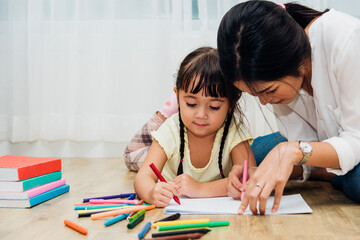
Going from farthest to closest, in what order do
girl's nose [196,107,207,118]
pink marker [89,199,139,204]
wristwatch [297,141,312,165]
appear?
1. girl's nose [196,107,207,118]
2. pink marker [89,199,139,204]
3. wristwatch [297,141,312,165]

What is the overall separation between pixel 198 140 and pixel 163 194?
35 centimetres

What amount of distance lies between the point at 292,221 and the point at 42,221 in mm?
582

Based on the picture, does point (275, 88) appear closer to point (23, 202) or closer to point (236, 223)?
point (236, 223)

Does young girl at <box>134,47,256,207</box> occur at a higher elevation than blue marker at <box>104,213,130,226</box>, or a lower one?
higher

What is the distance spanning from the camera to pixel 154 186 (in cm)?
108

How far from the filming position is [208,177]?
1.32 metres

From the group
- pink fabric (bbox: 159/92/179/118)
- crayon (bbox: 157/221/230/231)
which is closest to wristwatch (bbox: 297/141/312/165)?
crayon (bbox: 157/221/230/231)

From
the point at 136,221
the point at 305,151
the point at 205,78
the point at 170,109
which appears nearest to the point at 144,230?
the point at 136,221

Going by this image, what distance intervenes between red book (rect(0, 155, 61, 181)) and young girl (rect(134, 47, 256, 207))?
270 mm

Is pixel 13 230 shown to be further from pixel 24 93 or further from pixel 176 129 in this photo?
pixel 24 93

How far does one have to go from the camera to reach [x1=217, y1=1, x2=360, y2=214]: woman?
893 mm

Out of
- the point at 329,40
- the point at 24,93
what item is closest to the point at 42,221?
the point at 329,40

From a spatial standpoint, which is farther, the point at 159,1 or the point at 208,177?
the point at 159,1

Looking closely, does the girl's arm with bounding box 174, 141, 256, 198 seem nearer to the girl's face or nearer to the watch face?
the girl's face
